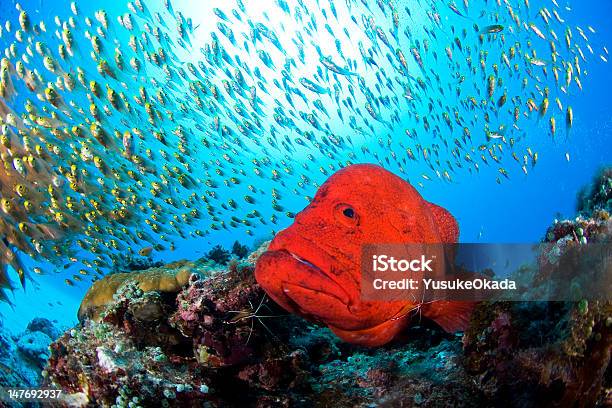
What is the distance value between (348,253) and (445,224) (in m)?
1.27

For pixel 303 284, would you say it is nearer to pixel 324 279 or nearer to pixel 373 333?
pixel 324 279

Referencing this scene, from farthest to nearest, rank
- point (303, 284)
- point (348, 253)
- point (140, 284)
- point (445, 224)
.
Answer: point (140, 284) → point (445, 224) → point (348, 253) → point (303, 284)

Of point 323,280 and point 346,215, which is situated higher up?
point 346,215

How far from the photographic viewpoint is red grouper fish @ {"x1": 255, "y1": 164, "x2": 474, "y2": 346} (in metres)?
1.95

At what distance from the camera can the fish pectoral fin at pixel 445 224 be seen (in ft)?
9.40

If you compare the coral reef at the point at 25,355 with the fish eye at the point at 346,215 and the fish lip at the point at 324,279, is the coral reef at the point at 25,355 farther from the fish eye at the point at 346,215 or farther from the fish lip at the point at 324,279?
the fish eye at the point at 346,215

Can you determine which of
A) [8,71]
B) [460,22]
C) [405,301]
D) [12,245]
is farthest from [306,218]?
[460,22]

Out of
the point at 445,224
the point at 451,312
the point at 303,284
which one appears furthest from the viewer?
the point at 445,224

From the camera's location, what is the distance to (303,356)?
2924mm

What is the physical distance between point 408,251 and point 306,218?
712mm

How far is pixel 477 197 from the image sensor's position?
101625 mm

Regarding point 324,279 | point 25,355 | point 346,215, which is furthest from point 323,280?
point 25,355

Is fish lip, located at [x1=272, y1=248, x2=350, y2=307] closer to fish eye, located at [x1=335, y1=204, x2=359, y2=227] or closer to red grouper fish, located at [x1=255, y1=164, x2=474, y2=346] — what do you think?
red grouper fish, located at [x1=255, y1=164, x2=474, y2=346]

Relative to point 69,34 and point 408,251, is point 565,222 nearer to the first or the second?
point 408,251
